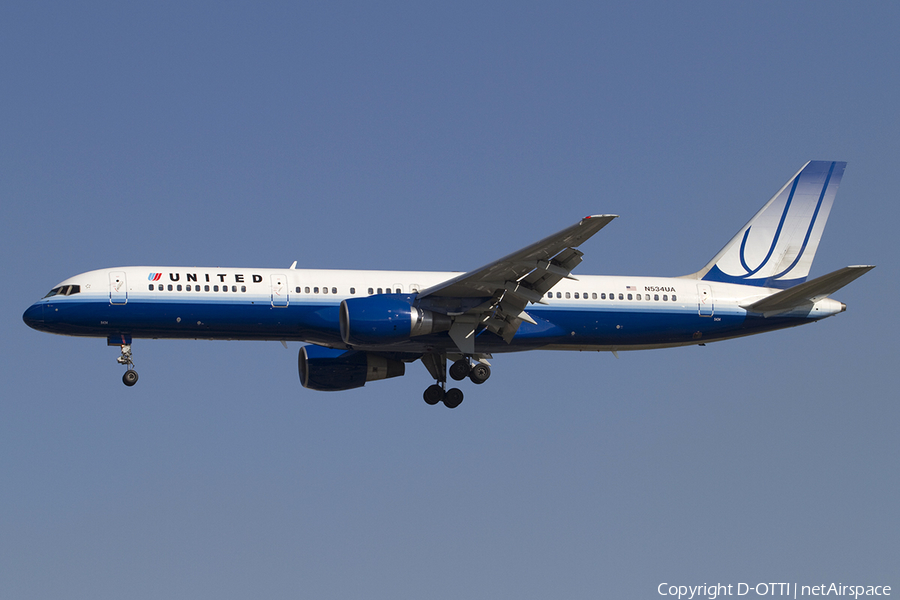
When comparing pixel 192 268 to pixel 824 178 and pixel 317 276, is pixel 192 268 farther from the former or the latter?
pixel 824 178

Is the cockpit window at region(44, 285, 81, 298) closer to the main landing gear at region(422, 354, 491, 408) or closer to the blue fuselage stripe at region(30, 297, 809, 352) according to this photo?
the blue fuselage stripe at region(30, 297, 809, 352)

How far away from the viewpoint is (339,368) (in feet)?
143

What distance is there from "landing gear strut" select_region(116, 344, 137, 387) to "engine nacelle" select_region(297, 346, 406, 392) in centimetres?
698

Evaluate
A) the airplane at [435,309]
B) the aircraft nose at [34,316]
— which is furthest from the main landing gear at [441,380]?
the aircraft nose at [34,316]

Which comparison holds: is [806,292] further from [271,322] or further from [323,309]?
[271,322]

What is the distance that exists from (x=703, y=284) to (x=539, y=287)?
26.6ft

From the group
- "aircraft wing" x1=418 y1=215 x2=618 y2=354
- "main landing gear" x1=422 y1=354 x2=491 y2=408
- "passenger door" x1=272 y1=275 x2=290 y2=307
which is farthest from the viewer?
"main landing gear" x1=422 y1=354 x2=491 y2=408

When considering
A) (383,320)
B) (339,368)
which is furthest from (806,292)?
(339,368)

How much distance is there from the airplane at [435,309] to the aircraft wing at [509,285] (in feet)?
0.15

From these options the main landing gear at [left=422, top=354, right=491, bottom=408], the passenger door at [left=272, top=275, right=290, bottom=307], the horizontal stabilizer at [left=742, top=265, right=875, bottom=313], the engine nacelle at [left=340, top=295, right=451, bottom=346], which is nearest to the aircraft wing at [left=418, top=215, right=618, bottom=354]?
the engine nacelle at [left=340, top=295, right=451, bottom=346]

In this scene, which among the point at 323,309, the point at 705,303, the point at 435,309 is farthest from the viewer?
the point at 705,303

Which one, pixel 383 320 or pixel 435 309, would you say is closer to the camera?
pixel 383 320

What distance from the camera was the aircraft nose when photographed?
3819 centimetres

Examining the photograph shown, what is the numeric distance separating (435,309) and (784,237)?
51.3 feet
